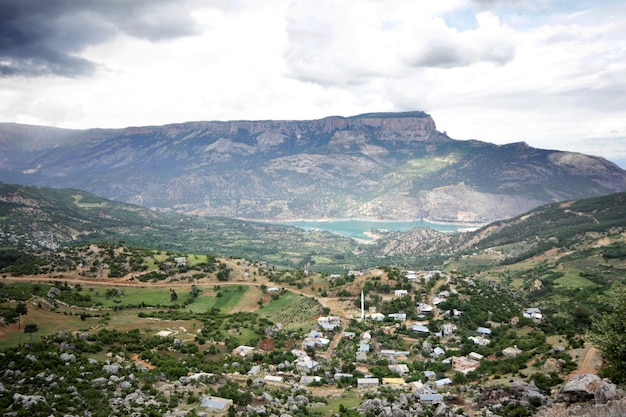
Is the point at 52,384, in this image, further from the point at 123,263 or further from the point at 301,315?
the point at 123,263

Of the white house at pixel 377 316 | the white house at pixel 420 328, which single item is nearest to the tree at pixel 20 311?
the white house at pixel 377 316

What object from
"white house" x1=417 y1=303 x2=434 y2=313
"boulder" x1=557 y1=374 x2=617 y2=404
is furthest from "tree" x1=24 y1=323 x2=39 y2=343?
"white house" x1=417 y1=303 x2=434 y2=313

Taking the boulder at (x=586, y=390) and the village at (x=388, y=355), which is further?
the village at (x=388, y=355)

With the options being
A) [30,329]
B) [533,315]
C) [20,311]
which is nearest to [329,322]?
[533,315]

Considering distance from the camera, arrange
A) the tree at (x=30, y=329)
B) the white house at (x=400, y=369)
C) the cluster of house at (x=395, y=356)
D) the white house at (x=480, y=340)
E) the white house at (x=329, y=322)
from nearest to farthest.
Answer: the cluster of house at (x=395, y=356) → the tree at (x=30, y=329) → the white house at (x=400, y=369) → the white house at (x=480, y=340) → the white house at (x=329, y=322)

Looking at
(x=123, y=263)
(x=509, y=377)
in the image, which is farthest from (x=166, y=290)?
(x=509, y=377)

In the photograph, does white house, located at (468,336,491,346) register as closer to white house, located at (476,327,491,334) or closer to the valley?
the valley

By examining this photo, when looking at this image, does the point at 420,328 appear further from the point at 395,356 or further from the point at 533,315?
the point at 533,315

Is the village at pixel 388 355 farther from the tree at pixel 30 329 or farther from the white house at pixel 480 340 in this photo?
the tree at pixel 30 329

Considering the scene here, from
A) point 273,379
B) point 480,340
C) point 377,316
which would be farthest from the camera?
point 377,316
